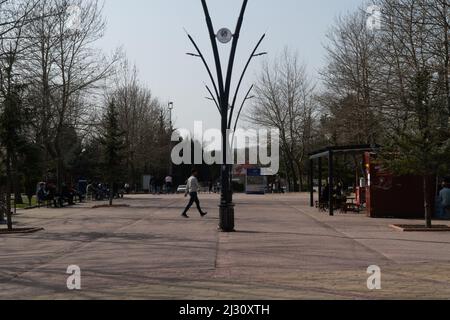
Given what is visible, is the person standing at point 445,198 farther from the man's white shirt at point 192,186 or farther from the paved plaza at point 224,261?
the man's white shirt at point 192,186

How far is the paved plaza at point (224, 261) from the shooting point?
947cm

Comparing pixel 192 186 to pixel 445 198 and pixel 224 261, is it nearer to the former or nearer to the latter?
pixel 445 198

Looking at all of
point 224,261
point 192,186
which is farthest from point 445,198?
point 224,261

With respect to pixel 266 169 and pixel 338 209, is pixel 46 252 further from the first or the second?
pixel 266 169

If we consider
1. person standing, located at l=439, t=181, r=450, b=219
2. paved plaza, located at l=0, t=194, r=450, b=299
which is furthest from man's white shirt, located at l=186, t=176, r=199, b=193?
person standing, located at l=439, t=181, r=450, b=219

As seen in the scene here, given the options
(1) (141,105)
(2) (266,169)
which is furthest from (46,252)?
(2) (266,169)

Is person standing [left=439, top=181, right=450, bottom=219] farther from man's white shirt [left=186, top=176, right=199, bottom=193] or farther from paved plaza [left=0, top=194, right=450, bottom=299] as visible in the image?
man's white shirt [left=186, top=176, right=199, bottom=193]

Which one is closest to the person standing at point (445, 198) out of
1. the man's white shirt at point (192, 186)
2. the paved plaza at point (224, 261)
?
the paved plaza at point (224, 261)

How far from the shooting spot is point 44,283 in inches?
408

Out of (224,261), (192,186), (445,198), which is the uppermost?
(192,186)

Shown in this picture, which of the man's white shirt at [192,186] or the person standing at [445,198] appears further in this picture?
the man's white shirt at [192,186]

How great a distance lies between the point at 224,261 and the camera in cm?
1269

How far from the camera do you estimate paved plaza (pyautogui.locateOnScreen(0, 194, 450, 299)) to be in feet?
31.1
